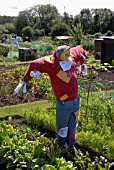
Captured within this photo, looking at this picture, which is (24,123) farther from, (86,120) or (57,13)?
(57,13)

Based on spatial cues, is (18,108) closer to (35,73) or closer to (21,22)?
(35,73)

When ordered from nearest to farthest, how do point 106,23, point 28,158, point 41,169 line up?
point 41,169, point 28,158, point 106,23

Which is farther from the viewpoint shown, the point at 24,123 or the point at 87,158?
the point at 24,123

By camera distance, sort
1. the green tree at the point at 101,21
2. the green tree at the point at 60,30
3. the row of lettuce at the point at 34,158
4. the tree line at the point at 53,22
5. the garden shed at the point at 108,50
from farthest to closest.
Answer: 1. the green tree at the point at 101,21
2. the tree line at the point at 53,22
3. the green tree at the point at 60,30
4. the garden shed at the point at 108,50
5. the row of lettuce at the point at 34,158

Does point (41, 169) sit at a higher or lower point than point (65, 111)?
lower

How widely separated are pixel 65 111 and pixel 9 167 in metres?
1.03

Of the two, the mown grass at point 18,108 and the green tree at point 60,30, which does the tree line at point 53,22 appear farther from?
the mown grass at point 18,108

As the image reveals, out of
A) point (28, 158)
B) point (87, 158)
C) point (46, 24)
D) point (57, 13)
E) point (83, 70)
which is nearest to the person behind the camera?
point (28, 158)

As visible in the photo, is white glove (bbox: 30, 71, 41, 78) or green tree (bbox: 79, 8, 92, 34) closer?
white glove (bbox: 30, 71, 41, 78)

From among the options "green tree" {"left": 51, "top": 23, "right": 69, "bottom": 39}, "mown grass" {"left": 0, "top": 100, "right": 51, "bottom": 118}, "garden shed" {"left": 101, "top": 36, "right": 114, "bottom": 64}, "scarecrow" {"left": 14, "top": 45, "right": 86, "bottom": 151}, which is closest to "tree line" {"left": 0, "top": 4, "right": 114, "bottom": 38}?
"green tree" {"left": 51, "top": 23, "right": 69, "bottom": 39}

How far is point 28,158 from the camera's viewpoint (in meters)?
4.14

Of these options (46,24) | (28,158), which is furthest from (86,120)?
(46,24)

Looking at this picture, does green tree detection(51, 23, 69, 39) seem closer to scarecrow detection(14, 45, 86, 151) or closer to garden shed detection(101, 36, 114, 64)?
garden shed detection(101, 36, 114, 64)

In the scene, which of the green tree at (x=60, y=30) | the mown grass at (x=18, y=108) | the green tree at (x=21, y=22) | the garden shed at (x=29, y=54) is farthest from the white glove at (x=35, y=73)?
the green tree at (x=21, y=22)
